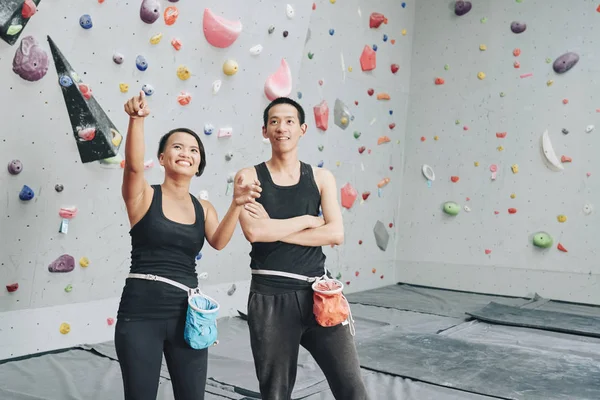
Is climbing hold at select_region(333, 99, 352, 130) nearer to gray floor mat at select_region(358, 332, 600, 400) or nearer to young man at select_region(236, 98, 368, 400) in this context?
gray floor mat at select_region(358, 332, 600, 400)

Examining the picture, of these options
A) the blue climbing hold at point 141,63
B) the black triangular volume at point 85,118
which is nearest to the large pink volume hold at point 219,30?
the blue climbing hold at point 141,63

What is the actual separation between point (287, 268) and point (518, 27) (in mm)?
4260

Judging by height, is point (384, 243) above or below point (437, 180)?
below

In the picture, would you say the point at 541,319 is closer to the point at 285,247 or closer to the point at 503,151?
the point at 503,151

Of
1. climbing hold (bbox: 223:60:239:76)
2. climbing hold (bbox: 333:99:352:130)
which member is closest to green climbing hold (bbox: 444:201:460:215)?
climbing hold (bbox: 333:99:352:130)

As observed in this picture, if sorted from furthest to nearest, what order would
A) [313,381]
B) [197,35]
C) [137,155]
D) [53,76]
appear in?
[197,35]
[53,76]
[313,381]
[137,155]

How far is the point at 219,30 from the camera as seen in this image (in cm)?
376

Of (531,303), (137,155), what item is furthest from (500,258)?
(137,155)

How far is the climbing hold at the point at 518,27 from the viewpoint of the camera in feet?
17.3

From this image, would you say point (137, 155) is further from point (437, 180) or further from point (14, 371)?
point (437, 180)

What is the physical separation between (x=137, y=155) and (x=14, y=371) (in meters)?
1.76

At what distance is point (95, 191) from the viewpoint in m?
3.34

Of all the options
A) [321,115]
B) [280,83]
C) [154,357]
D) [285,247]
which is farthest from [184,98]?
[154,357]

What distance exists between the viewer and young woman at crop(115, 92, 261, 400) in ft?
5.59
